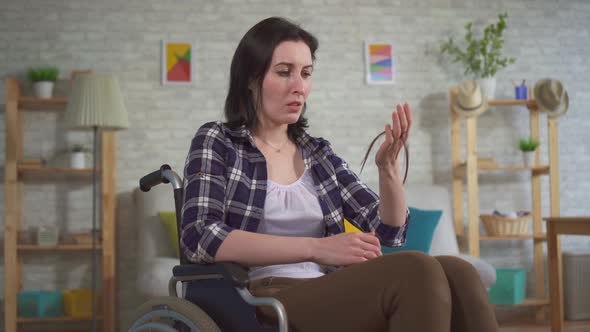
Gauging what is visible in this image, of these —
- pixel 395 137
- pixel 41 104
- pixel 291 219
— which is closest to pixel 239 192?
pixel 291 219

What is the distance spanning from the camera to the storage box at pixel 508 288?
427cm

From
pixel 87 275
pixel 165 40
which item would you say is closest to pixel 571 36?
pixel 165 40

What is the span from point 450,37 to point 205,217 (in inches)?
146

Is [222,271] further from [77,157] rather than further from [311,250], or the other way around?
[77,157]

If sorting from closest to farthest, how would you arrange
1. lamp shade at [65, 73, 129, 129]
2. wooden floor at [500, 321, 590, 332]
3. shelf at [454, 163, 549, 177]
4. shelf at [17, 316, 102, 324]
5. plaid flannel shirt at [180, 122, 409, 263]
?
1. plaid flannel shirt at [180, 122, 409, 263]
2. lamp shade at [65, 73, 129, 129]
3. shelf at [17, 316, 102, 324]
4. wooden floor at [500, 321, 590, 332]
5. shelf at [454, 163, 549, 177]

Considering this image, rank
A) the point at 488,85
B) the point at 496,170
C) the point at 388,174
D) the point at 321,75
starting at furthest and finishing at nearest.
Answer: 1. the point at 496,170
2. the point at 321,75
3. the point at 488,85
4. the point at 388,174

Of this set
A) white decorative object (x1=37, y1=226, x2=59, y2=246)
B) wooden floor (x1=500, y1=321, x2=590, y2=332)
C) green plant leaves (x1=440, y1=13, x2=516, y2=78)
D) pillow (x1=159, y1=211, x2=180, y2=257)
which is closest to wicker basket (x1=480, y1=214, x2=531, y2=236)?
wooden floor (x1=500, y1=321, x2=590, y2=332)

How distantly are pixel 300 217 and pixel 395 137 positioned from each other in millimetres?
339

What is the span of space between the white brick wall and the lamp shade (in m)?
0.42

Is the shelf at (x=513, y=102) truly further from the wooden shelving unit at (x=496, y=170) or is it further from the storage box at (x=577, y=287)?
the storage box at (x=577, y=287)

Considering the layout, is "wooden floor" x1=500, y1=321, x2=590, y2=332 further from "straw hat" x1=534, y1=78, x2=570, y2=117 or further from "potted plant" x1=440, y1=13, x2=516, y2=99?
"potted plant" x1=440, y1=13, x2=516, y2=99

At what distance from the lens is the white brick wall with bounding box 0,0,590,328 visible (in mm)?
4297

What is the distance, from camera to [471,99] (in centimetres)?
434

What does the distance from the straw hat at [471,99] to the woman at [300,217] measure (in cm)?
277
